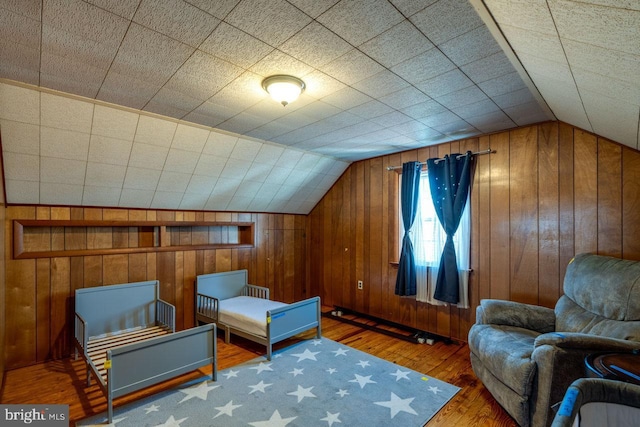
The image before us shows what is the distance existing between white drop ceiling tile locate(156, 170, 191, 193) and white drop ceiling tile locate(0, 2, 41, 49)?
69.0 inches

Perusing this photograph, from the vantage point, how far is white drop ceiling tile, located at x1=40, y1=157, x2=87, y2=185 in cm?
271

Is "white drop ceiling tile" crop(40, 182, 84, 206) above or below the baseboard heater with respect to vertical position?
above

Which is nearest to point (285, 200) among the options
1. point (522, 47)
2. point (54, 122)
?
point (54, 122)

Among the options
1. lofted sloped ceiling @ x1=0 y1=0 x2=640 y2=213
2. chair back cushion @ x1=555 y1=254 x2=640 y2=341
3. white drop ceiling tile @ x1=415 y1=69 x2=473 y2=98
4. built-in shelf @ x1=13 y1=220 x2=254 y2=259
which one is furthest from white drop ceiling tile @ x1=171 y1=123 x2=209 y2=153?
chair back cushion @ x1=555 y1=254 x2=640 y2=341

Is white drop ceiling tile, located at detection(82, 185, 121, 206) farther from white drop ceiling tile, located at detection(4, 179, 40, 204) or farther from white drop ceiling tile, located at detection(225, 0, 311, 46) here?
white drop ceiling tile, located at detection(225, 0, 311, 46)

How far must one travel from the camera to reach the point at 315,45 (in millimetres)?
1737

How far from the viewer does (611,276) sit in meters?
2.29

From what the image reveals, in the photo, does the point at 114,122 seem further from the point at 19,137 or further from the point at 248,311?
the point at 248,311

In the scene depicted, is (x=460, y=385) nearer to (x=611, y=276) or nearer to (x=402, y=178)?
(x=611, y=276)

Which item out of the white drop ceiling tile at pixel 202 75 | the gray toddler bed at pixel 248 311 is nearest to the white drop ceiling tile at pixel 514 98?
the white drop ceiling tile at pixel 202 75

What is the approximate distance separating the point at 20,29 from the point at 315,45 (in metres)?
1.50

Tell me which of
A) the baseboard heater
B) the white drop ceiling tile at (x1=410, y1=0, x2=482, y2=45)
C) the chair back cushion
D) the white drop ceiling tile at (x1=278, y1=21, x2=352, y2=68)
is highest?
the white drop ceiling tile at (x1=278, y1=21, x2=352, y2=68)

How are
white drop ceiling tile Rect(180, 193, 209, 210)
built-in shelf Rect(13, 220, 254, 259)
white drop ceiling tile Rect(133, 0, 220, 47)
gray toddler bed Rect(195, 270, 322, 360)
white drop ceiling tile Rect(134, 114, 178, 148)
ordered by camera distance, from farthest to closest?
white drop ceiling tile Rect(180, 193, 209, 210)
gray toddler bed Rect(195, 270, 322, 360)
built-in shelf Rect(13, 220, 254, 259)
white drop ceiling tile Rect(134, 114, 178, 148)
white drop ceiling tile Rect(133, 0, 220, 47)

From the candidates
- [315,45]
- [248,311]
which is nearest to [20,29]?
[315,45]
